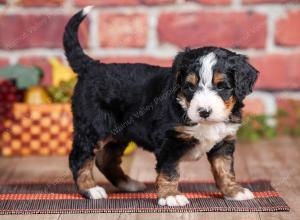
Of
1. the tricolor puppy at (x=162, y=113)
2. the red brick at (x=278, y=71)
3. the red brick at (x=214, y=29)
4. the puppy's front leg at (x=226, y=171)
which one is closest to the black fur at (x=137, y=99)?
the tricolor puppy at (x=162, y=113)

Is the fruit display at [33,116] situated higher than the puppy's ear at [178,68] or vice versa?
the puppy's ear at [178,68]

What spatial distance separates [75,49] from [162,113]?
2.39 ft

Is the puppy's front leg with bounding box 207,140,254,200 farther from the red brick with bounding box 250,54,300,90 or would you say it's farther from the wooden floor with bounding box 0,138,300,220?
the red brick with bounding box 250,54,300,90

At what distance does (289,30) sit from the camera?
18.0 feet

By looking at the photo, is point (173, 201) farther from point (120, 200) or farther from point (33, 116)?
point (33, 116)

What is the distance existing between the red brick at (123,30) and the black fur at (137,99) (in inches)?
59.4

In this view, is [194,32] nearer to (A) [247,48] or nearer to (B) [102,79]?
(A) [247,48]

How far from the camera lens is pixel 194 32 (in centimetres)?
555

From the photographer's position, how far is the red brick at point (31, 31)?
5520 mm

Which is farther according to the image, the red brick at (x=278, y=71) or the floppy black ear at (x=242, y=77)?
the red brick at (x=278, y=71)

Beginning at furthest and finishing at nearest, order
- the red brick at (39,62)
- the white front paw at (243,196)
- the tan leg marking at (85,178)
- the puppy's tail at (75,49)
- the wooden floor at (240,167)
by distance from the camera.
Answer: the red brick at (39,62) < the wooden floor at (240,167) < the puppy's tail at (75,49) < the tan leg marking at (85,178) < the white front paw at (243,196)

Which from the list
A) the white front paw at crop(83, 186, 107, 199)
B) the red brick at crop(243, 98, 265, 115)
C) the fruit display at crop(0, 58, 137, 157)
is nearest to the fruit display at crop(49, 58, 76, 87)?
the fruit display at crop(0, 58, 137, 157)

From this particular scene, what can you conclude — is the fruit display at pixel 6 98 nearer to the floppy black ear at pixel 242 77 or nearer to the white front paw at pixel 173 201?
the white front paw at pixel 173 201

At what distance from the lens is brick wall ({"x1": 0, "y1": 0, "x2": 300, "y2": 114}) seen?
5.47m
